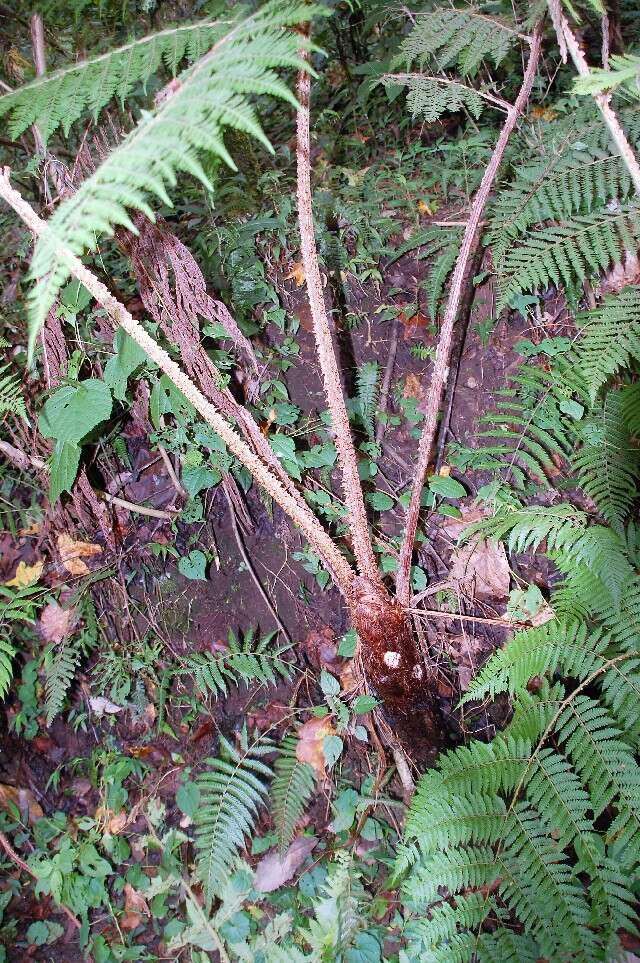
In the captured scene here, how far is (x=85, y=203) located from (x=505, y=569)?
186cm

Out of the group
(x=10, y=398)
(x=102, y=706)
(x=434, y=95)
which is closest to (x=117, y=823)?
(x=102, y=706)

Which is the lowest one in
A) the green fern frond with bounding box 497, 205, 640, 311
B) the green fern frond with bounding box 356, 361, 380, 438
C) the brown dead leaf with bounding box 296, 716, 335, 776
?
the brown dead leaf with bounding box 296, 716, 335, 776

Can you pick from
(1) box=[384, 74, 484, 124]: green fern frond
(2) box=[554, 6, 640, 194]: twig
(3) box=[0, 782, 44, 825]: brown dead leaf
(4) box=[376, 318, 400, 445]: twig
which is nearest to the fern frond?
(4) box=[376, 318, 400, 445]: twig

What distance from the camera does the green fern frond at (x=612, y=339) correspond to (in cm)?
209

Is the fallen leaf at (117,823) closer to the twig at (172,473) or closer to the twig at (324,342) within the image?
the twig at (172,473)

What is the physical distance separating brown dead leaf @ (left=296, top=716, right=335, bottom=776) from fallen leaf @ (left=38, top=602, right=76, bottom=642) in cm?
118

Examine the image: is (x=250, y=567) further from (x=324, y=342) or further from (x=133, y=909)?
(x=133, y=909)

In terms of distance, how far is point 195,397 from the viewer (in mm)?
1803

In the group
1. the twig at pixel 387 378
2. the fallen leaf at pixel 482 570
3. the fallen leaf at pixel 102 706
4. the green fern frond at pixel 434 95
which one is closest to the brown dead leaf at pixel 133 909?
the fallen leaf at pixel 102 706

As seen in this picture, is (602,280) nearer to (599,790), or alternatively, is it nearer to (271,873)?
(599,790)

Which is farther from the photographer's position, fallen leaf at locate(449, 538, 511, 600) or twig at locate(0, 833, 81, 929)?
twig at locate(0, 833, 81, 929)

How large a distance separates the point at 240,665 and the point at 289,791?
0.49 m

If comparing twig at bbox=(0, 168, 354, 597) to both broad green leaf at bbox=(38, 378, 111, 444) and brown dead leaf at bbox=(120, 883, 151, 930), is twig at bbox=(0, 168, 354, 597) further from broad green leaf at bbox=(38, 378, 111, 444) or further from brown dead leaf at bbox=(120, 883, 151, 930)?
brown dead leaf at bbox=(120, 883, 151, 930)

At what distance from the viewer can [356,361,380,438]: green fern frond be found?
8.51ft
